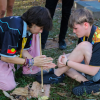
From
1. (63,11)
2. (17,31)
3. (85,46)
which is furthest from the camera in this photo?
(63,11)

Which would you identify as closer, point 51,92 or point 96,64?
point 96,64

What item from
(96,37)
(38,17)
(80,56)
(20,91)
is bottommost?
(20,91)

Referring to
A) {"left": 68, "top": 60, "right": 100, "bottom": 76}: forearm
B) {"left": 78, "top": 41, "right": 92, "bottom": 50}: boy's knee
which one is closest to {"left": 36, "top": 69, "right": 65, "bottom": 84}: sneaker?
{"left": 68, "top": 60, "right": 100, "bottom": 76}: forearm

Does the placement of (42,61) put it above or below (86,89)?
above

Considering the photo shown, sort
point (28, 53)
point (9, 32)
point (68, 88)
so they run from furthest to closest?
point (28, 53), point (68, 88), point (9, 32)

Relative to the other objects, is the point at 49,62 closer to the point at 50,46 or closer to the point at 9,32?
the point at 9,32

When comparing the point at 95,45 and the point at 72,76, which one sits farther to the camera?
the point at 72,76

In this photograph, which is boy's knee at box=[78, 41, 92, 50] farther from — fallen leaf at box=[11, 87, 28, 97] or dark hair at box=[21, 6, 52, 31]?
fallen leaf at box=[11, 87, 28, 97]

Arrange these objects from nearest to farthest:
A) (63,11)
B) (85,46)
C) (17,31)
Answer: (17,31) → (85,46) → (63,11)

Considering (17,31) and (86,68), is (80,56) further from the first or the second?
(17,31)

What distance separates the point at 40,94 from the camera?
1.76 m

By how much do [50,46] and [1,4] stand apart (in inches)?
47.2

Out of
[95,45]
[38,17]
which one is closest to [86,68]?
[95,45]

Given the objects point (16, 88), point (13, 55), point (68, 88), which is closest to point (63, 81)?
point (68, 88)
